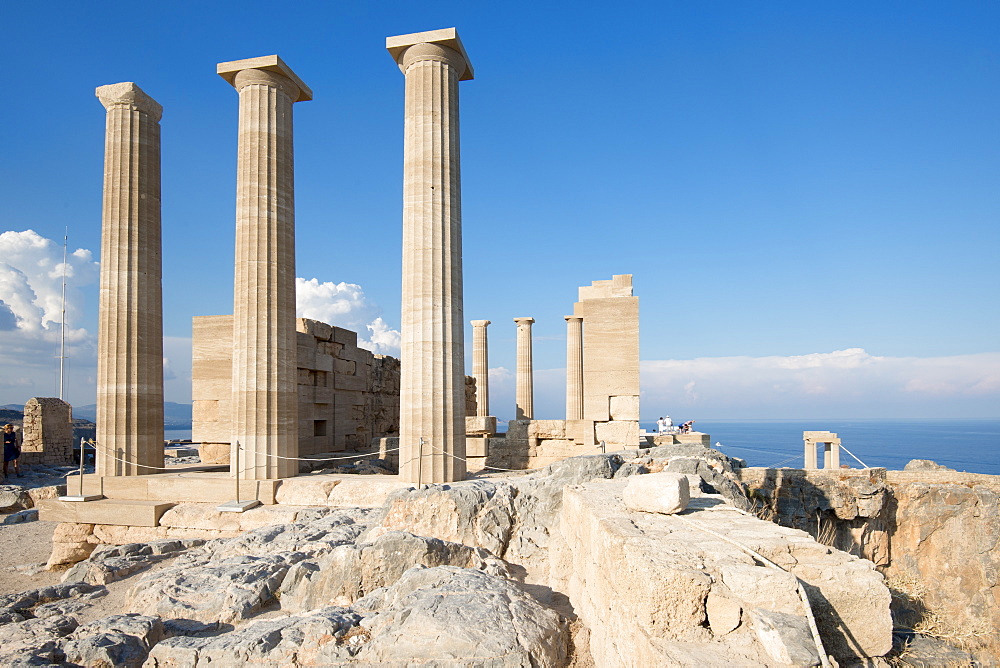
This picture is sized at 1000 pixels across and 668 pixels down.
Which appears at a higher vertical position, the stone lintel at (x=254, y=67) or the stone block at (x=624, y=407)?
the stone lintel at (x=254, y=67)

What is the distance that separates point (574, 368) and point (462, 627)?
18683 millimetres

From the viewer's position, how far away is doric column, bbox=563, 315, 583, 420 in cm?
2188

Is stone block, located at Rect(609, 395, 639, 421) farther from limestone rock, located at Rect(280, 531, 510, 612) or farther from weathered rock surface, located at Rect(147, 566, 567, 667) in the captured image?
weathered rock surface, located at Rect(147, 566, 567, 667)

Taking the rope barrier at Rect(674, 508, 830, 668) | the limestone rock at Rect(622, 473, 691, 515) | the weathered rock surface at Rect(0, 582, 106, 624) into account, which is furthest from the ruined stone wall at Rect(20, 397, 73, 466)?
the rope barrier at Rect(674, 508, 830, 668)

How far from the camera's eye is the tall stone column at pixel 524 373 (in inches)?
1020

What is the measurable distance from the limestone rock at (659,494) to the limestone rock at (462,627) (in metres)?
1.04

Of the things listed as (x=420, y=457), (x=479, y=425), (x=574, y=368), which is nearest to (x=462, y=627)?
(x=420, y=457)

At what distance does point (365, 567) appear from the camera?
18.2ft

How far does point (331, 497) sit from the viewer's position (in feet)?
35.0

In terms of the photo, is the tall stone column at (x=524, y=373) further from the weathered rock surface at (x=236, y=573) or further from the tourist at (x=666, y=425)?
the weathered rock surface at (x=236, y=573)

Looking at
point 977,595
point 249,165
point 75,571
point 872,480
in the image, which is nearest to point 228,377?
point 249,165

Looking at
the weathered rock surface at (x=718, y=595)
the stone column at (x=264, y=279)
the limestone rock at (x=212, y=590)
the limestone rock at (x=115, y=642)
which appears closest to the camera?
the weathered rock surface at (x=718, y=595)

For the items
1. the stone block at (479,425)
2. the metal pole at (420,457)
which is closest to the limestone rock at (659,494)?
the metal pole at (420,457)

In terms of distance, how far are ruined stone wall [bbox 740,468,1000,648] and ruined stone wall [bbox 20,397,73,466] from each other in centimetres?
2409
